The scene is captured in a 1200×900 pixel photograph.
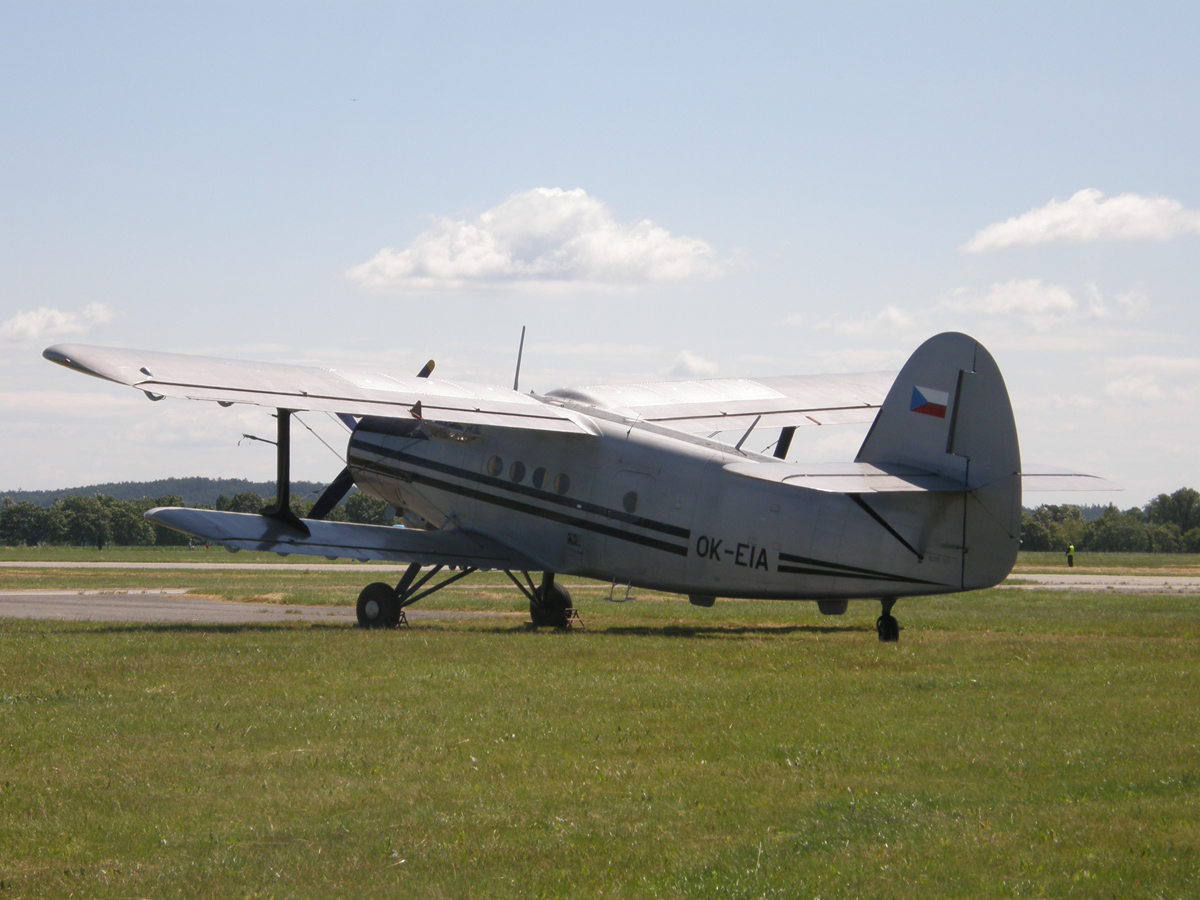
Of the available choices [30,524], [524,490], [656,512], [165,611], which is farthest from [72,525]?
[656,512]

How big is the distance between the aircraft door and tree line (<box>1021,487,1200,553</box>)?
94.0 m

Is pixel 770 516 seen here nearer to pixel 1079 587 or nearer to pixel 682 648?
pixel 682 648

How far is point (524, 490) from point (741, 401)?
529 cm

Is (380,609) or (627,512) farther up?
(627,512)

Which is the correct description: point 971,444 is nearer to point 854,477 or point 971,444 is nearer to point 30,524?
point 854,477

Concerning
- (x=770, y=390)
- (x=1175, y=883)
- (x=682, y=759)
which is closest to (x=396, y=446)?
(x=770, y=390)

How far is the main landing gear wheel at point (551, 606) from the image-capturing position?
71.4 feet

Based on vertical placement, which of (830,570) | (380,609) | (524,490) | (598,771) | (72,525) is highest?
(524,490)

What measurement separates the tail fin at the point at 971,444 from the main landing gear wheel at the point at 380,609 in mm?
9094

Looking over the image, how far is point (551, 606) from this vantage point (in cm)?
2183

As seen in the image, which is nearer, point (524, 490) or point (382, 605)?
point (524, 490)

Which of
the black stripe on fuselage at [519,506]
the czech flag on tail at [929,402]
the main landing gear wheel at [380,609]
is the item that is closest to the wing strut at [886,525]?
the czech flag on tail at [929,402]

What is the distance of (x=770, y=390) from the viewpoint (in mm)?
24625

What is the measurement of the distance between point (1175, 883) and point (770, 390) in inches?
736
